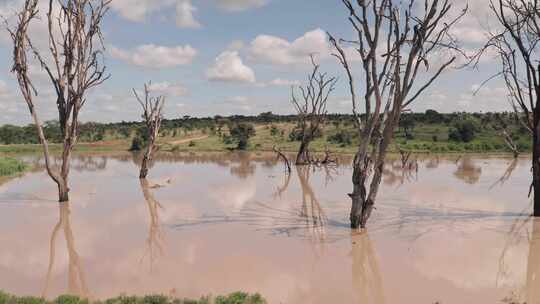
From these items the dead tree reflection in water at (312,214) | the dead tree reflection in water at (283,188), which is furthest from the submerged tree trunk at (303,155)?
the dead tree reflection in water at (312,214)

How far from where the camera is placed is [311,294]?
7203mm

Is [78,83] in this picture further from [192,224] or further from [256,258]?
[256,258]

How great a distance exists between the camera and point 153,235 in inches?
447

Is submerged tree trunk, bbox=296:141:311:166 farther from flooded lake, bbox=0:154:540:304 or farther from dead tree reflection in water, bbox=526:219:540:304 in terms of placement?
dead tree reflection in water, bbox=526:219:540:304

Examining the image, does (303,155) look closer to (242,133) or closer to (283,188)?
(283,188)

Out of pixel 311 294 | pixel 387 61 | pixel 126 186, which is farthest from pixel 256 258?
pixel 126 186

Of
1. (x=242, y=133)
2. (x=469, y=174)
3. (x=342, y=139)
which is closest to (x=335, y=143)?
(x=342, y=139)

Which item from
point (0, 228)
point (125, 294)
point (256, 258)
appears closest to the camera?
point (125, 294)

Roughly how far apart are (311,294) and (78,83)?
12.8 meters

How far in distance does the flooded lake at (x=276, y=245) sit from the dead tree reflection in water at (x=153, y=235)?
0.11ft

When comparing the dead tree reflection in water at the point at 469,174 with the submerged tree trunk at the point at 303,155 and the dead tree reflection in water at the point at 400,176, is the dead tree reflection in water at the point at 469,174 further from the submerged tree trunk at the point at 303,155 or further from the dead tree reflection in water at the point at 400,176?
→ the submerged tree trunk at the point at 303,155

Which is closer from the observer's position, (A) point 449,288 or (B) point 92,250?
(A) point 449,288

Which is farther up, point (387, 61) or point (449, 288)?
point (387, 61)

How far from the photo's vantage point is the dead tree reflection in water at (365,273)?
715 cm
